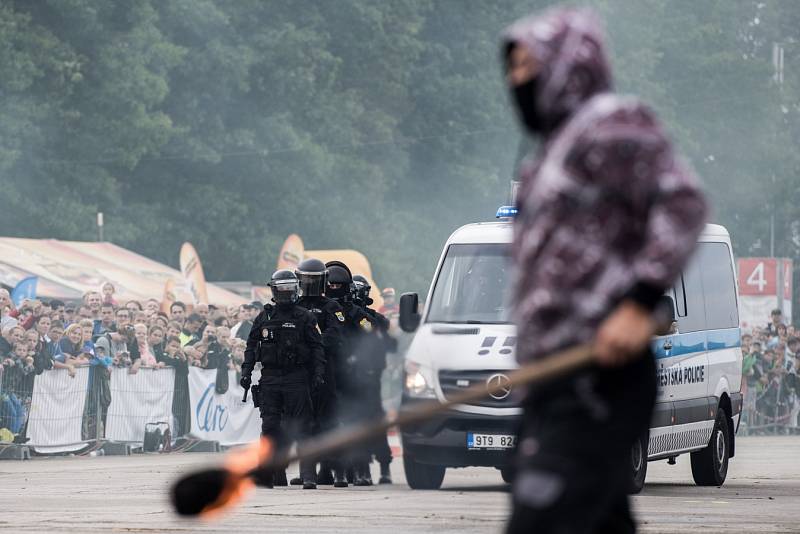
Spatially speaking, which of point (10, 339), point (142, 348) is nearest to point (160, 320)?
point (142, 348)

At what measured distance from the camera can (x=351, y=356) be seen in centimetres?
1759

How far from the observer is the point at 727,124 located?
229 feet

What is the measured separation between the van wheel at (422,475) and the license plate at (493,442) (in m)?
1.07

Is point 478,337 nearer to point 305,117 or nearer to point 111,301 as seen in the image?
point 111,301

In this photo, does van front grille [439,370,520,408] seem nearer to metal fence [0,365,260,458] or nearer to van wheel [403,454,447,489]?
van wheel [403,454,447,489]

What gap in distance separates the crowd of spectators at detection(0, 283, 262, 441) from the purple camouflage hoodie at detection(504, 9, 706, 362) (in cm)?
1647

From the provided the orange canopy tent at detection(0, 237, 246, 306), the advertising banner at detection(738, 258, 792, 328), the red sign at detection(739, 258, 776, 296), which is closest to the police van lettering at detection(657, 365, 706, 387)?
the orange canopy tent at detection(0, 237, 246, 306)

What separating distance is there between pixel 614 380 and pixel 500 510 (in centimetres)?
862

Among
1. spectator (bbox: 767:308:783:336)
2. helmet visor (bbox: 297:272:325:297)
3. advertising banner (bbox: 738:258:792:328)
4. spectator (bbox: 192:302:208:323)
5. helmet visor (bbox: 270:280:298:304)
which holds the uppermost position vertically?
advertising banner (bbox: 738:258:792:328)

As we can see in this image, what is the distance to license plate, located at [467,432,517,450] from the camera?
15062mm

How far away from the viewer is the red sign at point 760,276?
45.0m

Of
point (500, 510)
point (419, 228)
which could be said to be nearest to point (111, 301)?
point (500, 510)

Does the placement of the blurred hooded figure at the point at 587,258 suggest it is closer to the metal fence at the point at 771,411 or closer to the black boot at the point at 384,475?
the black boot at the point at 384,475

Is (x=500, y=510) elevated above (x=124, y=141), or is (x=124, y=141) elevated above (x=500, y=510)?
(x=124, y=141)
